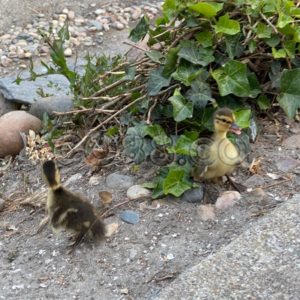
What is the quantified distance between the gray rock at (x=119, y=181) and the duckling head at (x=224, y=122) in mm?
514

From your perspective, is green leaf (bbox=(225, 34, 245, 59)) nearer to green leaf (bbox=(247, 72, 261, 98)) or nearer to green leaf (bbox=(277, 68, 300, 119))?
green leaf (bbox=(247, 72, 261, 98))

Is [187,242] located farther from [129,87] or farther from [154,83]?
[129,87]

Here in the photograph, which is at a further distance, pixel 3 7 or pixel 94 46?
pixel 3 7

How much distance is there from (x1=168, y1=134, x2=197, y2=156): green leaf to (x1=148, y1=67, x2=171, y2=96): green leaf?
1.19 ft

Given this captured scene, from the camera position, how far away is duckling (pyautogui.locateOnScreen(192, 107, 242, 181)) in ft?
11.2

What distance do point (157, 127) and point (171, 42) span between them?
621mm

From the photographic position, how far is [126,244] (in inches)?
129

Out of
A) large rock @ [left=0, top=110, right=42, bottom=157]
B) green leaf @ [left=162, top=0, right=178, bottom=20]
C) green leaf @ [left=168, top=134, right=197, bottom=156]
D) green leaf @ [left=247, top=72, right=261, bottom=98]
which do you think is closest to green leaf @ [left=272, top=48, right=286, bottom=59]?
green leaf @ [left=247, top=72, right=261, bottom=98]

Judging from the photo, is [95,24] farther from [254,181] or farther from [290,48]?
[254,181]

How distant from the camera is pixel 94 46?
243 inches

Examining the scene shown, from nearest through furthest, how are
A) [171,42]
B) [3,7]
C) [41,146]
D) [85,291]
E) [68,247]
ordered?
[85,291] → [68,247] → [171,42] → [41,146] → [3,7]

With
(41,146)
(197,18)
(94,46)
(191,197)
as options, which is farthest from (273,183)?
(94,46)

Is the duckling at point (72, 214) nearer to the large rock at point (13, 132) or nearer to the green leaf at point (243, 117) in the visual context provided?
the green leaf at point (243, 117)

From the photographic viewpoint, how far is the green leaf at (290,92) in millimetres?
3713
